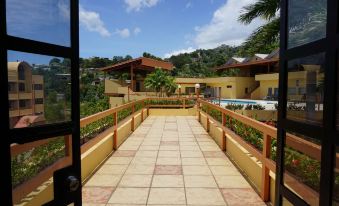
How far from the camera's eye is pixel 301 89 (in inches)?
86.2

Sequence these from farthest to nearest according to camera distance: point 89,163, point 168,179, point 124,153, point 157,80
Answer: point 157,80 → point 124,153 → point 89,163 → point 168,179

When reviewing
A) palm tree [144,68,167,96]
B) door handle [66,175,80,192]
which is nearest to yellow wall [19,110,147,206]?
door handle [66,175,80,192]

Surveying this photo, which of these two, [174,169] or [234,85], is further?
[234,85]

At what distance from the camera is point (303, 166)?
2244 mm

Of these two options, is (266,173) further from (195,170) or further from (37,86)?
(37,86)

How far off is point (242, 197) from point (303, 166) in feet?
7.51

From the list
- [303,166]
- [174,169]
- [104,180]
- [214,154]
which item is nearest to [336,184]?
[303,166]

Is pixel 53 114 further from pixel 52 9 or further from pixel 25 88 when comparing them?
pixel 52 9

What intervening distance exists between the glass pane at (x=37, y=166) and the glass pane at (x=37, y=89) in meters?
0.15

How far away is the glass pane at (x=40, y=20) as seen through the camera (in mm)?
1561

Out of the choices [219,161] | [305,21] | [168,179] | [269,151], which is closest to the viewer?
[305,21]

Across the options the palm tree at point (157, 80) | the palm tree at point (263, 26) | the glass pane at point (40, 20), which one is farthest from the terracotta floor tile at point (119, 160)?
the palm tree at point (157, 80)

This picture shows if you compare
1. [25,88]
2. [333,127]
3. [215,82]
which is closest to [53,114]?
[25,88]

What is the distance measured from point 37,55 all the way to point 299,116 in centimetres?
182
